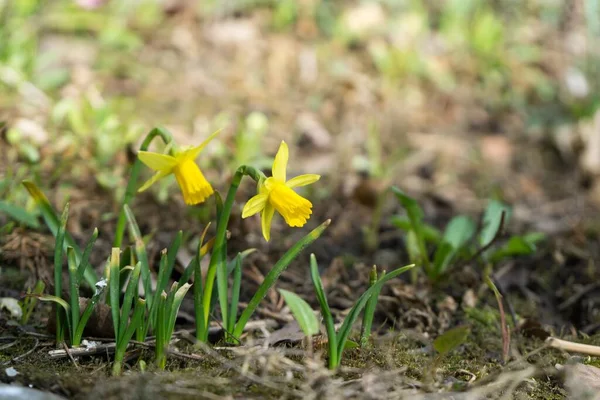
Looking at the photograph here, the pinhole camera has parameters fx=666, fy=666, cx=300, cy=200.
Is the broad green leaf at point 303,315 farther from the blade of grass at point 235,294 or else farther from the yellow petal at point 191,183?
the yellow petal at point 191,183

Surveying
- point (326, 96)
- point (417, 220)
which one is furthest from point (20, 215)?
point (326, 96)

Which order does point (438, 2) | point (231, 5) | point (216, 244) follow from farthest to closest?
point (438, 2) < point (231, 5) < point (216, 244)

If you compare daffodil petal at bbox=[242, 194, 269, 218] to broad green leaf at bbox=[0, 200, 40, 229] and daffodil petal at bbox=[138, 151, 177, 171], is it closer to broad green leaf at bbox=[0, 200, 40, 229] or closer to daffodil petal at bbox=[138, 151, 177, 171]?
daffodil petal at bbox=[138, 151, 177, 171]

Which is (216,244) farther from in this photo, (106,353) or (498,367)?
(498,367)

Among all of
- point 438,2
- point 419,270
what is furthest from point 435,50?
point 419,270

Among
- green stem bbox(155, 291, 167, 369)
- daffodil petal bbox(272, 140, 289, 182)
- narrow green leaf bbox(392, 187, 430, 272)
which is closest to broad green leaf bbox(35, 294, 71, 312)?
green stem bbox(155, 291, 167, 369)
